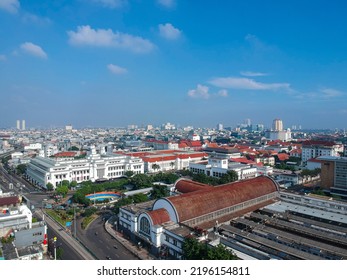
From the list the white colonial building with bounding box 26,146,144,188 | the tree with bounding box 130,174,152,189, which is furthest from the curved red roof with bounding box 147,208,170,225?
the white colonial building with bounding box 26,146,144,188

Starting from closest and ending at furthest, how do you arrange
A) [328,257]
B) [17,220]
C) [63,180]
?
[328,257] < [17,220] < [63,180]

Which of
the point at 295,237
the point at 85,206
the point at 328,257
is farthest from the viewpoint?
the point at 85,206

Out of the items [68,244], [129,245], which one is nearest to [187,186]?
[129,245]

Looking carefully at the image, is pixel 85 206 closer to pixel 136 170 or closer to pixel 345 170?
pixel 136 170

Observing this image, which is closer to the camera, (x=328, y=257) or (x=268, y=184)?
(x=328, y=257)

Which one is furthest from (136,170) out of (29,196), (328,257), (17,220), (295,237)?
(328,257)
